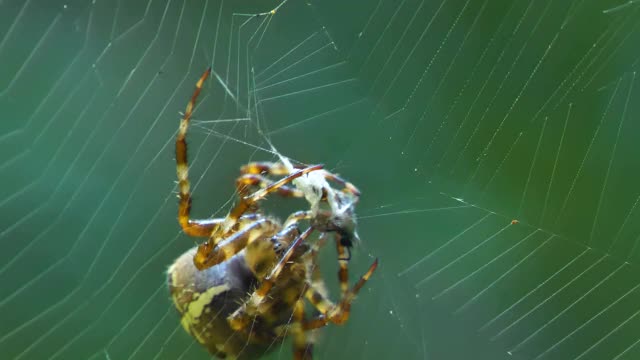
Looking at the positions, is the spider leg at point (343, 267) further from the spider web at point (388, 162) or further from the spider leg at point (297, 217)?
the spider web at point (388, 162)

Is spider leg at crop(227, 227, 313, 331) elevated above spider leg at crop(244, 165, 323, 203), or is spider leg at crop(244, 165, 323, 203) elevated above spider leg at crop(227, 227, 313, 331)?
spider leg at crop(244, 165, 323, 203)

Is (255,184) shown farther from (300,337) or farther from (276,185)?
(300,337)

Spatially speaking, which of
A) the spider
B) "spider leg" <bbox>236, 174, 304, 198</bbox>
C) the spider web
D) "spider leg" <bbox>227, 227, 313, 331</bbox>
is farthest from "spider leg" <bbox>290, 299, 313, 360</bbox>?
the spider web

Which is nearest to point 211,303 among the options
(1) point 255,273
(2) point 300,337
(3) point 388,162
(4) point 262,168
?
(1) point 255,273

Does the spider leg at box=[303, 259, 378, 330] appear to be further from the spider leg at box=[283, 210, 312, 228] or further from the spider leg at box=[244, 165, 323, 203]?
the spider leg at box=[244, 165, 323, 203]

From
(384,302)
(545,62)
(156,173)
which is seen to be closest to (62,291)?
(156,173)

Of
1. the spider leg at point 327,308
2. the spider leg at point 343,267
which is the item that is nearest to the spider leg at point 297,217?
the spider leg at point 343,267
